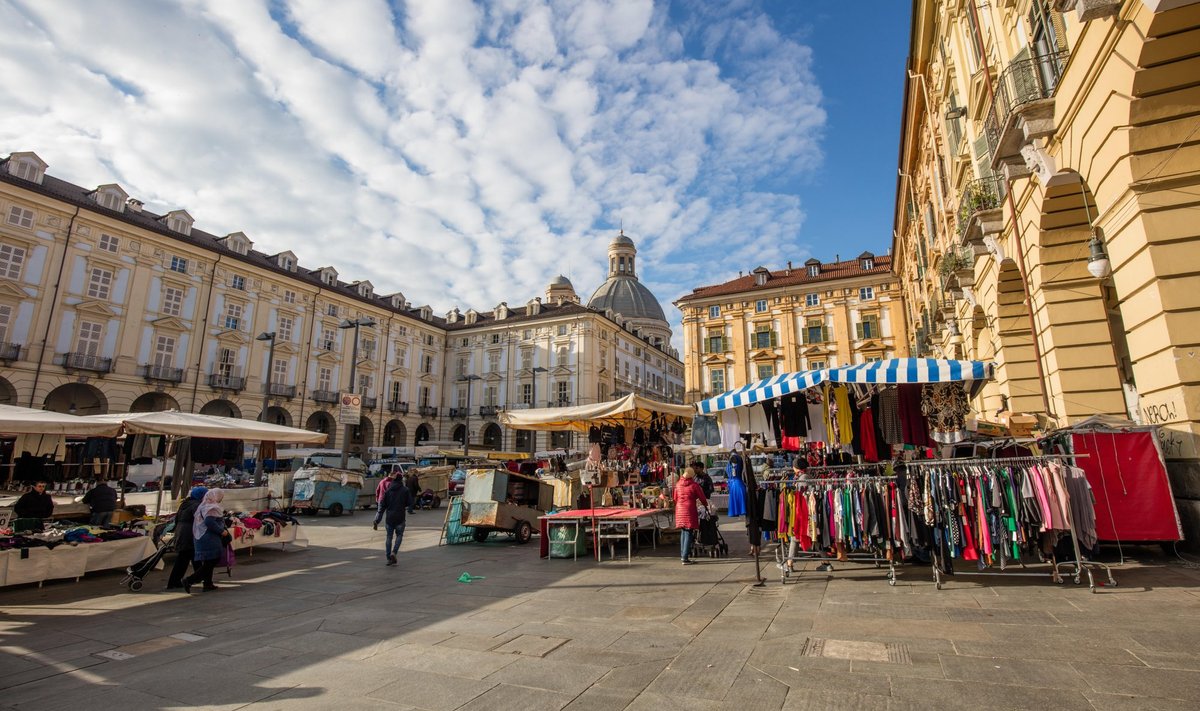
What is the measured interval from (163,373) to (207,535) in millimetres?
34963

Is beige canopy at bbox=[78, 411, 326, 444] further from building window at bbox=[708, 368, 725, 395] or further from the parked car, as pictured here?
building window at bbox=[708, 368, 725, 395]

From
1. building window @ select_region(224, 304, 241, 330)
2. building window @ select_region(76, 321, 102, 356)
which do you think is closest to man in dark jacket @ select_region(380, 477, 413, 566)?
building window @ select_region(76, 321, 102, 356)

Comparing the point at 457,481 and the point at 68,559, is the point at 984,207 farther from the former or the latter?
the point at 457,481

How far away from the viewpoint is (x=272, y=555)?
12.6 m

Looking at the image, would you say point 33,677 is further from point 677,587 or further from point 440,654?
point 677,587

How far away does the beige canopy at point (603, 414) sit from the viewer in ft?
40.6

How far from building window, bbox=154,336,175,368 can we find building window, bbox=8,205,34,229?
8686 millimetres

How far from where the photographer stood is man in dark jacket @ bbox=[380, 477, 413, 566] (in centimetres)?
1130

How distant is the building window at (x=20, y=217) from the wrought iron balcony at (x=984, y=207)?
44178mm

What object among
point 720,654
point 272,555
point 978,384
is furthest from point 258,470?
point 978,384

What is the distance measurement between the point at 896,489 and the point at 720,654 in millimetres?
4072

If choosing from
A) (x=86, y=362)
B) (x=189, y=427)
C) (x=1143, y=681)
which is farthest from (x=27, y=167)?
(x=1143, y=681)

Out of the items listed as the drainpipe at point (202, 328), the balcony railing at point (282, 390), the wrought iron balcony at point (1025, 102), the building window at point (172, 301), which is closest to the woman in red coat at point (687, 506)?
the wrought iron balcony at point (1025, 102)

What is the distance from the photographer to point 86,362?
32625mm
